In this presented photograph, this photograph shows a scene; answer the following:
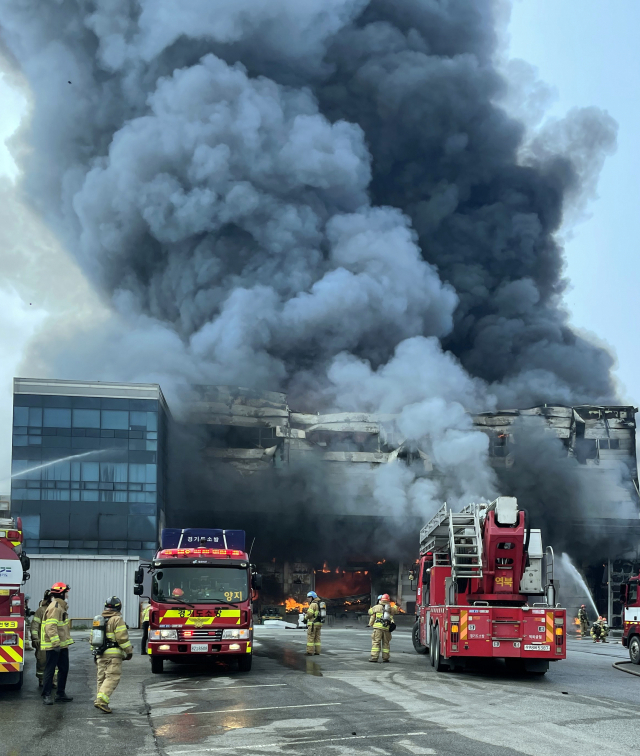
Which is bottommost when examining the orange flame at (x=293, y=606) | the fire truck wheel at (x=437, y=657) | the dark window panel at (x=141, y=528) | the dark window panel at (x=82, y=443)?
the orange flame at (x=293, y=606)

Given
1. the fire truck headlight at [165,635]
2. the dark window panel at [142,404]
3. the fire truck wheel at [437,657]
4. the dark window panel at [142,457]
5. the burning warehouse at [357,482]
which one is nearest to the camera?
the fire truck headlight at [165,635]

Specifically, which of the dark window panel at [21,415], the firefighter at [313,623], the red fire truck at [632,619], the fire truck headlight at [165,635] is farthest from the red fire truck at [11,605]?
the dark window panel at [21,415]

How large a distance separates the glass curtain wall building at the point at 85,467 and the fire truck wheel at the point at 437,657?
113ft

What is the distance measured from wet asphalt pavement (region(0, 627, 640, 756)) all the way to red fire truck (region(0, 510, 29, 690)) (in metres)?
0.47

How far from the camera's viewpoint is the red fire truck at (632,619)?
22000 mm

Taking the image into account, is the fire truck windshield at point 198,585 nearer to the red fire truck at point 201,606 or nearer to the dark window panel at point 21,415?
the red fire truck at point 201,606

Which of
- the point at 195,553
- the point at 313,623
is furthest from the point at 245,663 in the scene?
the point at 313,623

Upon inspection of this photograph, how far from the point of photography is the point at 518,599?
18812 millimetres

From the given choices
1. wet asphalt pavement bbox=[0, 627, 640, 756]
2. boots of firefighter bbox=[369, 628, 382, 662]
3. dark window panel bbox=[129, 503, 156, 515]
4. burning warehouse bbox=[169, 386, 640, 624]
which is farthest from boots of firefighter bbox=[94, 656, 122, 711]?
burning warehouse bbox=[169, 386, 640, 624]

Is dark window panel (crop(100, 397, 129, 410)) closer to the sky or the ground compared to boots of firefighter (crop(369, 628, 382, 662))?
closer to the sky

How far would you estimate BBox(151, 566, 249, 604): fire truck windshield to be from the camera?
60.4ft

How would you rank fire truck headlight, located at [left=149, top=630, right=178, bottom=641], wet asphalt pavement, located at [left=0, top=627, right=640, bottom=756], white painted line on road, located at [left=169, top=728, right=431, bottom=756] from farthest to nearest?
fire truck headlight, located at [left=149, top=630, right=178, bottom=641]
wet asphalt pavement, located at [left=0, top=627, right=640, bottom=756]
white painted line on road, located at [left=169, top=728, right=431, bottom=756]

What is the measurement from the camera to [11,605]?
49.6ft

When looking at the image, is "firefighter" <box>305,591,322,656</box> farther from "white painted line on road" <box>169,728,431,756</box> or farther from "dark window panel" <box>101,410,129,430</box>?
"dark window panel" <box>101,410,129,430</box>
